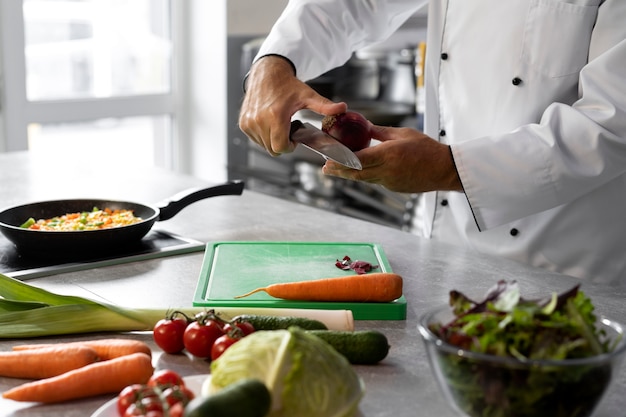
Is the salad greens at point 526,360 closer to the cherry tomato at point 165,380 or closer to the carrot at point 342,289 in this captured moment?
the cherry tomato at point 165,380

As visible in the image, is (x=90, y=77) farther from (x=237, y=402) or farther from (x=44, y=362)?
(x=237, y=402)

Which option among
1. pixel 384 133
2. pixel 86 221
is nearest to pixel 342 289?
pixel 384 133

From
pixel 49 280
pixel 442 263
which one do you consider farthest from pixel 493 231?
pixel 49 280

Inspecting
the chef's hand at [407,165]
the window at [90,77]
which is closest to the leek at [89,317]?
the chef's hand at [407,165]

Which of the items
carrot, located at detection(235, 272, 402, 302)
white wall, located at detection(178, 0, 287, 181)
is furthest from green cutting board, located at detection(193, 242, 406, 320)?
white wall, located at detection(178, 0, 287, 181)

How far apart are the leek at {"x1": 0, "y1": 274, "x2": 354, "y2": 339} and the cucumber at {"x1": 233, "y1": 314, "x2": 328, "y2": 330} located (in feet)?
0.14

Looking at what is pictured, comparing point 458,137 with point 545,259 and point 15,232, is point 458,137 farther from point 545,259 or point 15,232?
point 15,232

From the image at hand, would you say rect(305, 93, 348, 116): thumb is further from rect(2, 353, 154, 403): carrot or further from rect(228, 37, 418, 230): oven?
rect(228, 37, 418, 230): oven

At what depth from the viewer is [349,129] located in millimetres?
1550

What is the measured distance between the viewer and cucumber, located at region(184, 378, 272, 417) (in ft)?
2.54

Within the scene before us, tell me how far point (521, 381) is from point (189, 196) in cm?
115

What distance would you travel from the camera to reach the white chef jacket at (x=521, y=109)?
5.08 feet

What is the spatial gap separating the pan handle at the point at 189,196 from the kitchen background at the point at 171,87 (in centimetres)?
134

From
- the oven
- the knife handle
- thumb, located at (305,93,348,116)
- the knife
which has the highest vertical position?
thumb, located at (305,93,348,116)
